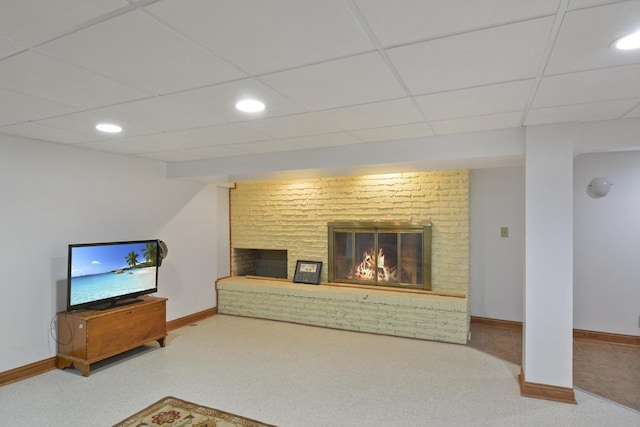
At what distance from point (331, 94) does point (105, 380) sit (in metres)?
3.15

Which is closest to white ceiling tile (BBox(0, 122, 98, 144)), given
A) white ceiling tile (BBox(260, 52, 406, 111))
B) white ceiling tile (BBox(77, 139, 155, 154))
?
white ceiling tile (BBox(77, 139, 155, 154))

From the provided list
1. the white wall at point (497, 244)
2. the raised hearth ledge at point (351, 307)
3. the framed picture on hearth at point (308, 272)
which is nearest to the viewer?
the raised hearth ledge at point (351, 307)

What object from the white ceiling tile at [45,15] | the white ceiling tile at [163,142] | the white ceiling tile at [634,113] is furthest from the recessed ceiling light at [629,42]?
the white ceiling tile at [163,142]

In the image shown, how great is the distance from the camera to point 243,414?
8.68 feet

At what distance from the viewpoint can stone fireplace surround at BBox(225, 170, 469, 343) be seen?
4.32 m

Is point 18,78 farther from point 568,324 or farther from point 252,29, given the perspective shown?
point 568,324

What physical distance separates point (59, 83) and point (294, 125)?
4.85 feet

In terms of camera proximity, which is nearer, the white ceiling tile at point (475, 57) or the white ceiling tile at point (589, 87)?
the white ceiling tile at point (475, 57)

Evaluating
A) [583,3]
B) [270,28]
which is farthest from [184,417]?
[583,3]

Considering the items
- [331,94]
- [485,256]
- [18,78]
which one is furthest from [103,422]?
[485,256]

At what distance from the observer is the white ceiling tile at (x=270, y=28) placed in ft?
3.99

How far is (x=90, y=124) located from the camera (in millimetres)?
2785

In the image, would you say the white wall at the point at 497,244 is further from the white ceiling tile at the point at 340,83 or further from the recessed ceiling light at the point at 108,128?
the recessed ceiling light at the point at 108,128

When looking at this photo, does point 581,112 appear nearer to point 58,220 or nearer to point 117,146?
point 117,146
